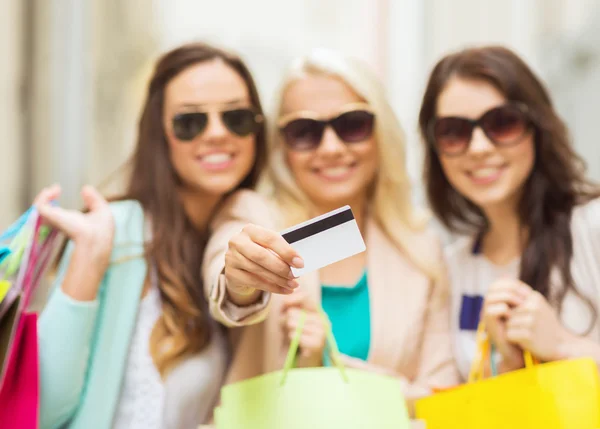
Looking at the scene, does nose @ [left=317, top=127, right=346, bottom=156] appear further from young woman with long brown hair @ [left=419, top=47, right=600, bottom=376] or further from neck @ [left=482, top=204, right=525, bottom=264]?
neck @ [left=482, top=204, right=525, bottom=264]

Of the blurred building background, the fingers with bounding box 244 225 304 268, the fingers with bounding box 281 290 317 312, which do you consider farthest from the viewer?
the blurred building background

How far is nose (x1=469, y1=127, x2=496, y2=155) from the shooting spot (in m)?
1.18

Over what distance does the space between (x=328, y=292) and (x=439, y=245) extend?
12.1 inches

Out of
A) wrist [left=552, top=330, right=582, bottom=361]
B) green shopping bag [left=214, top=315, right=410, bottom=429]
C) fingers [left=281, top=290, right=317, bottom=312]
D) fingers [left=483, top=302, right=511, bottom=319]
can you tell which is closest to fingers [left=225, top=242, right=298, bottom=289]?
green shopping bag [left=214, top=315, right=410, bottom=429]

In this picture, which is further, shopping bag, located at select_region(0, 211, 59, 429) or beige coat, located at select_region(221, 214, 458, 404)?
beige coat, located at select_region(221, 214, 458, 404)

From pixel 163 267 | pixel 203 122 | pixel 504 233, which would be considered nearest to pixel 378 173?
pixel 504 233

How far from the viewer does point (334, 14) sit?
204 centimetres

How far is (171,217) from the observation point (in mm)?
1218

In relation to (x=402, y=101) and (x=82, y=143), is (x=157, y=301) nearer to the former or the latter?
(x=82, y=143)

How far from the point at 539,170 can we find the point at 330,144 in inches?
18.7

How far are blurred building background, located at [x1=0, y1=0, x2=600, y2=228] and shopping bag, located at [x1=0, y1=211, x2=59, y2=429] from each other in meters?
0.89

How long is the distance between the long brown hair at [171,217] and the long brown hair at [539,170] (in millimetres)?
468

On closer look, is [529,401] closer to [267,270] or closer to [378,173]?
[267,270]

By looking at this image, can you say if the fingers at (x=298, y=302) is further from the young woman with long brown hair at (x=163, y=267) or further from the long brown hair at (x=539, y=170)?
the long brown hair at (x=539, y=170)
